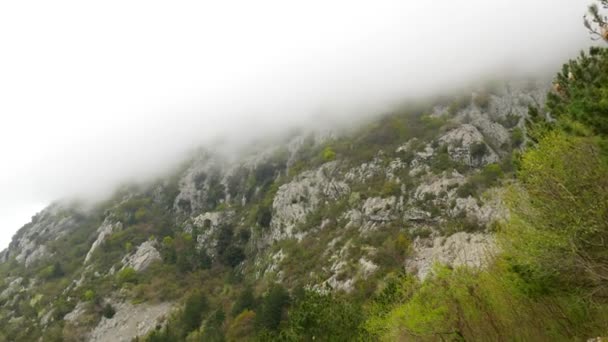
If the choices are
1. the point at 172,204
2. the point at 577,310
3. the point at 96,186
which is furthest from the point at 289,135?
the point at 577,310

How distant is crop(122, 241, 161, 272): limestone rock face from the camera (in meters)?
89.1

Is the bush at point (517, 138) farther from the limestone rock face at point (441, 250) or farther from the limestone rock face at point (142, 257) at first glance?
the limestone rock face at point (142, 257)

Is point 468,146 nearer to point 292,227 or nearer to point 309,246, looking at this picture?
point 309,246

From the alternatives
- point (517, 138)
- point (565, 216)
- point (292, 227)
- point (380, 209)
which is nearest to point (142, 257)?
point (292, 227)

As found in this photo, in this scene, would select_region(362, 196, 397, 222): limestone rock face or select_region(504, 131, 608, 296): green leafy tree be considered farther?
select_region(362, 196, 397, 222): limestone rock face

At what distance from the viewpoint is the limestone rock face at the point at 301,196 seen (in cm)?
7800

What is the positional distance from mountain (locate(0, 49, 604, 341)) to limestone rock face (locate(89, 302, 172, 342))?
1.16 ft

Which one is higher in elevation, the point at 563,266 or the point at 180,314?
the point at 563,266

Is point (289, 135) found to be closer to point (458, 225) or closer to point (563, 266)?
point (458, 225)

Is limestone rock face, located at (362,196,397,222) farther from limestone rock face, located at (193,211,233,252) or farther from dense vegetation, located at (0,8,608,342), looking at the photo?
limestone rock face, located at (193,211,233,252)

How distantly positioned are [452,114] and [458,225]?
3865cm

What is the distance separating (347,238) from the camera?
2539 inches

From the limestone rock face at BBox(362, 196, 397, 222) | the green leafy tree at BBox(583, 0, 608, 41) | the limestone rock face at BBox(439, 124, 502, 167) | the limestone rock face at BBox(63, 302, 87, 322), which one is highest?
the green leafy tree at BBox(583, 0, 608, 41)

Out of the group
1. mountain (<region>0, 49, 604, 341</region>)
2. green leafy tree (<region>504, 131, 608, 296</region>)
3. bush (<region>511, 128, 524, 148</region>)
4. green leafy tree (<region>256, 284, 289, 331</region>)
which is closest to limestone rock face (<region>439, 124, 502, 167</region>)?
mountain (<region>0, 49, 604, 341</region>)
